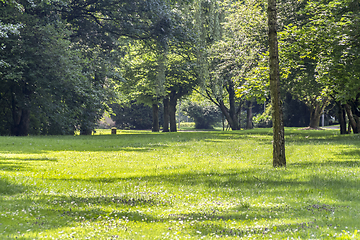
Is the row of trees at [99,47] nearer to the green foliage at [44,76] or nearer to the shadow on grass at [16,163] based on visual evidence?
the green foliage at [44,76]

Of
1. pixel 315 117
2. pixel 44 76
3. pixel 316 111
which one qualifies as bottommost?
pixel 315 117

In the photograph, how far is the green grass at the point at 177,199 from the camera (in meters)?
6.18

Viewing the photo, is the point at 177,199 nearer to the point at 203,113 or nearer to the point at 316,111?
the point at 316,111

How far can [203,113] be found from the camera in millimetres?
94812

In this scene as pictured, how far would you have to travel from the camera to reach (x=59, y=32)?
105 feet

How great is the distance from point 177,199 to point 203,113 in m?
86.0

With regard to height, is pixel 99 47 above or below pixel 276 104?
above

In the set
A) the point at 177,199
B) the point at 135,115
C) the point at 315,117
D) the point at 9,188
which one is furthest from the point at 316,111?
the point at 9,188

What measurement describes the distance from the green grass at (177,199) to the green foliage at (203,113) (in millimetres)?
76896

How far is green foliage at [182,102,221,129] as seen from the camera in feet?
306

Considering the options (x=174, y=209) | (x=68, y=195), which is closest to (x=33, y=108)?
(x=68, y=195)

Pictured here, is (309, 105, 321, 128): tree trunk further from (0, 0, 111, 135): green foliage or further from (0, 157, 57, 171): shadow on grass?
(0, 157, 57, 171): shadow on grass

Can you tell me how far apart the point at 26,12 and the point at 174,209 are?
1165 inches

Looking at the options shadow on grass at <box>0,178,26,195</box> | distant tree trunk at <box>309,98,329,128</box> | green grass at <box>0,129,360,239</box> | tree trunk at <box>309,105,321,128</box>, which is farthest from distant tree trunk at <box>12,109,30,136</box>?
tree trunk at <box>309,105,321,128</box>
